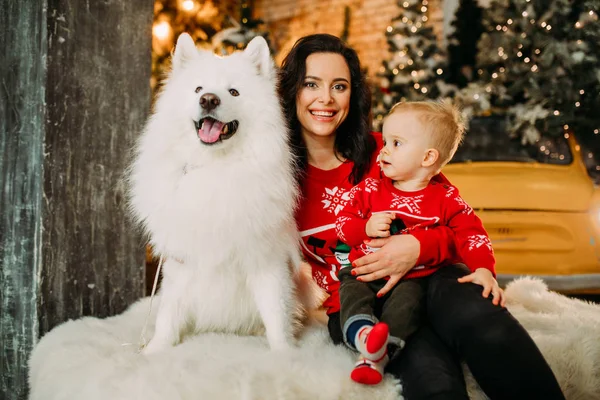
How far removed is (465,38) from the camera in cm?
580

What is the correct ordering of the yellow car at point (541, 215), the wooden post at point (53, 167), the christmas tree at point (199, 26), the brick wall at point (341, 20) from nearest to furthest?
the wooden post at point (53, 167) < the yellow car at point (541, 215) < the christmas tree at point (199, 26) < the brick wall at point (341, 20)

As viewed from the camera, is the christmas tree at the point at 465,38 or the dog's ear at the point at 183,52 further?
the christmas tree at the point at 465,38

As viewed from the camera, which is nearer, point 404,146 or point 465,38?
point 404,146

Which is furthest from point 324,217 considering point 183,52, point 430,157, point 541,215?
point 541,215

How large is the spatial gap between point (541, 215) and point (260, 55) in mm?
2775

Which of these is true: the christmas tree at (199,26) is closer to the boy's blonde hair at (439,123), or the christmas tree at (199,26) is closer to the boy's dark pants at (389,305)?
the boy's blonde hair at (439,123)

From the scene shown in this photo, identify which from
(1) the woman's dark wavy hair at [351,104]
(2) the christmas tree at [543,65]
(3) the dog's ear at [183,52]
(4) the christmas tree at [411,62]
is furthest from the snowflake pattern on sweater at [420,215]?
(4) the christmas tree at [411,62]

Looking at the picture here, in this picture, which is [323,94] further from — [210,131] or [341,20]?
[341,20]

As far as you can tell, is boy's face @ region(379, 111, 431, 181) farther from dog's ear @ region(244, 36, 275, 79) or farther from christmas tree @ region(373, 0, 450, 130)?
christmas tree @ region(373, 0, 450, 130)

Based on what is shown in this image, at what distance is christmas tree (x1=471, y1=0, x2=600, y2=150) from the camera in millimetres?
4289

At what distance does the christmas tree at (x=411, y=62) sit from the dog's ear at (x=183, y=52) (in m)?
4.01

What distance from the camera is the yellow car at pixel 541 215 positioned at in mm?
3617

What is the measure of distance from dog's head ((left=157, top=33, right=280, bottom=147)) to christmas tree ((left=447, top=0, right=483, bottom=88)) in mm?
4441

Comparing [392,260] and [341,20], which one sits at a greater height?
[341,20]
